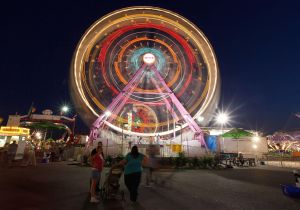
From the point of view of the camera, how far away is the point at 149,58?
2306 cm

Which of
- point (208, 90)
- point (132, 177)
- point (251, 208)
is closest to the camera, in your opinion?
point (251, 208)

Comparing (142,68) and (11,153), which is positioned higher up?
(142,68)

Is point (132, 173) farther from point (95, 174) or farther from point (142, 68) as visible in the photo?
point (142, 68)

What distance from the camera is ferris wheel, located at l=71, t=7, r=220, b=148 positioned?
840 inches

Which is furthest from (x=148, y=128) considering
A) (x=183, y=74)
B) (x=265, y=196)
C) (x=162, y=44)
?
(x=265, y=196)

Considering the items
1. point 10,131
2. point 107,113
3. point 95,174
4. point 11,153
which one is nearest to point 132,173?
point 95,174

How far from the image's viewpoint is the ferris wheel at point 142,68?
21.3m

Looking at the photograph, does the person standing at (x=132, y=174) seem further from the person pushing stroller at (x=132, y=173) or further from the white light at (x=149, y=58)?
the white light at (x=149, y=58)

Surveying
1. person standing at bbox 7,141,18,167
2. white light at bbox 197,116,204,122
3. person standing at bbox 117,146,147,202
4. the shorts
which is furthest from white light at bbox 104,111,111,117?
person standing at bbox 117,146,147,202

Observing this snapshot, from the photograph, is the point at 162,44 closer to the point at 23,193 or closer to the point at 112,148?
the point at 112,148

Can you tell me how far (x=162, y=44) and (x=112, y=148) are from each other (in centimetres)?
1274

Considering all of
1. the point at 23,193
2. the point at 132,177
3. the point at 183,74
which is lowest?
the point at 23,193

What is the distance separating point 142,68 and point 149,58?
4.73 ft

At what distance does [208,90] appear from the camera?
883 inches
